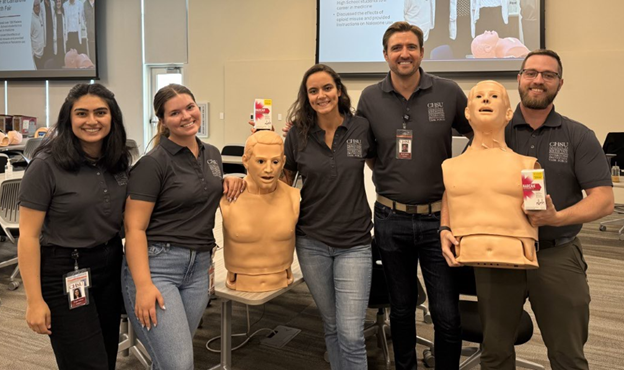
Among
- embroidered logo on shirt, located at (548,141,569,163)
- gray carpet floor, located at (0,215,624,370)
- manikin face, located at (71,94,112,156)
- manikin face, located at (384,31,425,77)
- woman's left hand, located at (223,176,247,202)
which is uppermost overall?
manikin face, located at (384,31,425,77)

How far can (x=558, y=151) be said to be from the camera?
6.16ft

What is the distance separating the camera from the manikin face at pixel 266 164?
2.08 meters

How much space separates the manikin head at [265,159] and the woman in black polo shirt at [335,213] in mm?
92

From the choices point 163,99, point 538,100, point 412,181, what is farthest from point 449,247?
point 163,99

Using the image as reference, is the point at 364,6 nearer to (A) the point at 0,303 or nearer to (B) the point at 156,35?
(B) the point at 156,35

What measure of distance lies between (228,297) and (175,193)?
0.60 meters

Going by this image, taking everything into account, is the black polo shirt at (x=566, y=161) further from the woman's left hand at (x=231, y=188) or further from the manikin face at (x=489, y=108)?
the woman's left hand at (x=231, y=188)

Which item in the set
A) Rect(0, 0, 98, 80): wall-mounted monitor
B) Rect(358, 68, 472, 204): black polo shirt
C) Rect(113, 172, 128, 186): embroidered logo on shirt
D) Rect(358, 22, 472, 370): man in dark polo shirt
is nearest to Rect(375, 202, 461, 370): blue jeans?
Rect(358, 22, 472, 370): man in dark polo shirt

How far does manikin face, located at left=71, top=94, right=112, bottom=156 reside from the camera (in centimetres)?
174

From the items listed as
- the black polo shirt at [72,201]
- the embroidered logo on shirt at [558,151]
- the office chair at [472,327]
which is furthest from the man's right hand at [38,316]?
the embroidered logo on shirt at [558,151]

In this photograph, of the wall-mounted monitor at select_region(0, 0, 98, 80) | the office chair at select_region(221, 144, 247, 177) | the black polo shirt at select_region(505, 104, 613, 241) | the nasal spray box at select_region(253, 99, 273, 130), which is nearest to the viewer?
the black polo shirt at select_region(505, 104, 613, 241)

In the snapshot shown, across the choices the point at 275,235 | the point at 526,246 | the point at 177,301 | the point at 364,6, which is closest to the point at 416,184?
the point at 526,246

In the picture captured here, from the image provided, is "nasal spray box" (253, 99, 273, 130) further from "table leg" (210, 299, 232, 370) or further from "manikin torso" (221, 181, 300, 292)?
"table leg" (210, 299, 232, 370)

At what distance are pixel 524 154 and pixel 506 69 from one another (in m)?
5.15
